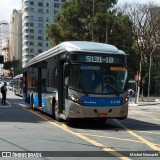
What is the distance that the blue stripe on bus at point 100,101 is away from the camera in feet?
53.0

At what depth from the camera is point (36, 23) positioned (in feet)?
506

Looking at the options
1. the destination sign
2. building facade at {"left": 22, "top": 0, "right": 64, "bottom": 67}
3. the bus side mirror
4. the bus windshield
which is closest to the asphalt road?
→ the bus windshield

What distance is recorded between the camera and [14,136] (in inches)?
521

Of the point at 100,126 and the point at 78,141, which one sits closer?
the point at 78,141

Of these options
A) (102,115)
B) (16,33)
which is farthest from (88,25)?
(16,33)

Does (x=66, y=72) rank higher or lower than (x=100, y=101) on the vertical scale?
higher

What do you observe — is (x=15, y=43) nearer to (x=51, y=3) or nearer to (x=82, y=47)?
(x=51, y=3)

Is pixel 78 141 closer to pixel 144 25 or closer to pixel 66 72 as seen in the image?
pixel 66 72

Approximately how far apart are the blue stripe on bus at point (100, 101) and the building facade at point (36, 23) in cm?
13681

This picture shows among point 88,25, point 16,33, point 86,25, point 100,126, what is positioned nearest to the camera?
point 100,126

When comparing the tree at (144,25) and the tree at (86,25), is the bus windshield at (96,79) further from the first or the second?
the tree at (144,25)

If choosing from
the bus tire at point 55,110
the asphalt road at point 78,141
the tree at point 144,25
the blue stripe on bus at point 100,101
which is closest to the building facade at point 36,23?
the tree at point 144,25

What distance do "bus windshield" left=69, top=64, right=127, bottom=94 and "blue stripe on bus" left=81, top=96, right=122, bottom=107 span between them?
0.27 meters

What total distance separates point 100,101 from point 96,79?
85cm
